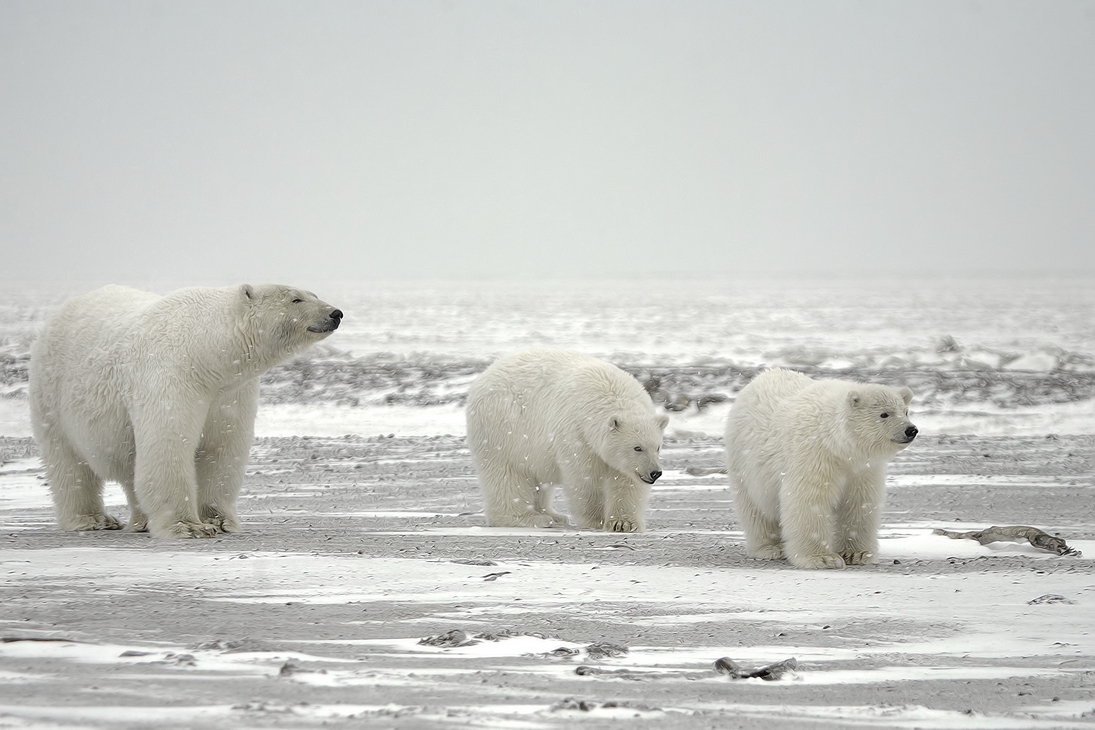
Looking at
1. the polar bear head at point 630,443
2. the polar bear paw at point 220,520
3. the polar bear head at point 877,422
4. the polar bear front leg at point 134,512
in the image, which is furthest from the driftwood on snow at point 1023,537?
the polar bear front leg at point 134,512

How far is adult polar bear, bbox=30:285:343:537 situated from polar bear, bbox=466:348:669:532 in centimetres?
167

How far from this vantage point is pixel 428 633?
4.35 metres

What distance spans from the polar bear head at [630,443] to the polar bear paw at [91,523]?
341 centimetres

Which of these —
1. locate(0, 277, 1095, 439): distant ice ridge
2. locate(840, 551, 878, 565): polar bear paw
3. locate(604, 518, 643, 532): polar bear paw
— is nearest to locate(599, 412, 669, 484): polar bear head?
locate(604, 518, 643, 532): polar bear paw

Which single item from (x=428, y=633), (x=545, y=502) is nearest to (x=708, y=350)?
(x=545, y=502)

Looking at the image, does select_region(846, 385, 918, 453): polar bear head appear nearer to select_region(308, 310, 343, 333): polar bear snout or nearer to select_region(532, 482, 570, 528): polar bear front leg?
select_region(532, 482, 570, 528): polar bear front leg

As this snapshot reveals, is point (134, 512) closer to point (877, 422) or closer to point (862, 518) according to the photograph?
point (862, 518)

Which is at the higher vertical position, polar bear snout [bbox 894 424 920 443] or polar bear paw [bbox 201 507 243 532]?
polar bear snout [bbox 894 424 920 443]

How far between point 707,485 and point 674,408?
170 inches

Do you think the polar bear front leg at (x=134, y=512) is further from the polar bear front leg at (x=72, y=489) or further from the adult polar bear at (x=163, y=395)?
the polar bear front leg at (x=72, y=489)

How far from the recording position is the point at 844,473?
6199mm

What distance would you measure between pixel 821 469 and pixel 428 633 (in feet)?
8.82

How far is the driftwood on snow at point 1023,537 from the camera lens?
6.21m

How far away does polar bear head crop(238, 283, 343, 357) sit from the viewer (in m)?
7.09
